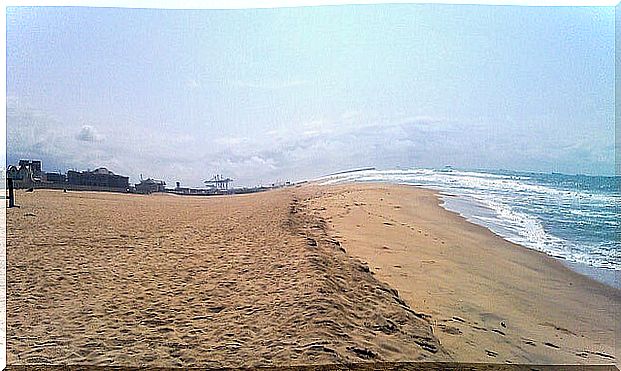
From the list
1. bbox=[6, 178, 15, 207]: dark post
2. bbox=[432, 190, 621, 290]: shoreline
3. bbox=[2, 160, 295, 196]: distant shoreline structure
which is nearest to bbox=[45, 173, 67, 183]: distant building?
bbox=[2, 160, 295, 196]: distant shoreline structure

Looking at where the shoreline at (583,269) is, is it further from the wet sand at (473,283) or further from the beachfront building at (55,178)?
the beachfront building at (55,178)

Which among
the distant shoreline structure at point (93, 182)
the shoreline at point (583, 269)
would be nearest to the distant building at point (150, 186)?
the distant shoreline structure at point (93, 182)

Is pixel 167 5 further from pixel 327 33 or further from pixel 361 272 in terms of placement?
pixel 361 272

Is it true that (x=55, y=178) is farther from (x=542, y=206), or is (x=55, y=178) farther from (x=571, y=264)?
(x=571, y=264)

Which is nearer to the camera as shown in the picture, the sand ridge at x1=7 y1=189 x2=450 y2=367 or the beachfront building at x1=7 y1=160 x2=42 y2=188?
the sand ridge at x1=7 y1=189 x2=450 y2=367

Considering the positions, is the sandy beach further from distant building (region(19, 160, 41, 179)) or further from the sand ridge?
distant building (region(19, 160, 41, 179))

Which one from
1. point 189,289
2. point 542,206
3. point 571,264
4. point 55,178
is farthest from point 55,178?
point 571,264
